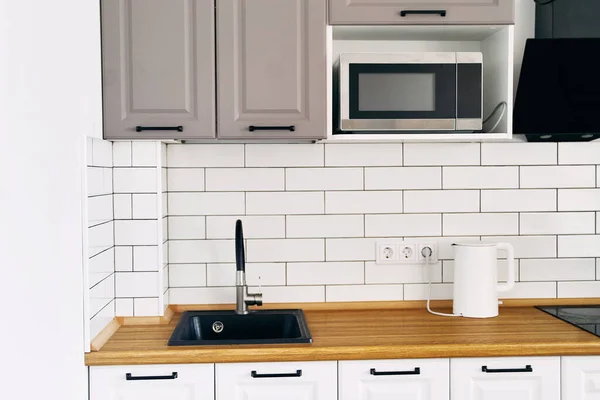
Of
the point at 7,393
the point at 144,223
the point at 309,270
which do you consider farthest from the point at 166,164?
the point at 7,393

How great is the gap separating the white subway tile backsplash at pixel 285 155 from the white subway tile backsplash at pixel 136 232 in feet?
1.54

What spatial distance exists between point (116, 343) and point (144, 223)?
1.51ft

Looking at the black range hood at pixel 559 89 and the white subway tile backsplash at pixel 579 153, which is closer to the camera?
the black range hood at pixel 559 89

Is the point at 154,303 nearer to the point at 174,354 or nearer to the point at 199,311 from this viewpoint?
the point at 199,311

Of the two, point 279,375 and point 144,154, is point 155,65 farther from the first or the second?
point 279,375

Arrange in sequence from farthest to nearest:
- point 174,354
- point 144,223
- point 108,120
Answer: point 144,223 → point 108,120 → point 174,354

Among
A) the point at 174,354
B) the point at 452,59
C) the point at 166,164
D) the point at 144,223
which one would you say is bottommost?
the point at 174,354

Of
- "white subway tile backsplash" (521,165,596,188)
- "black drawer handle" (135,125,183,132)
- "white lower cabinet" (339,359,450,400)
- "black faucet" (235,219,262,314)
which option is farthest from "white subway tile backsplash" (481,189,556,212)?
"black drawer handle" (135,125,183,132)

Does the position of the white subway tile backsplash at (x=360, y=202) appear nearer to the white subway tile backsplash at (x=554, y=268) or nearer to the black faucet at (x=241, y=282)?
the black faucet at (x=241, y=282)

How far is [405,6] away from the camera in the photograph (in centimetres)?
227

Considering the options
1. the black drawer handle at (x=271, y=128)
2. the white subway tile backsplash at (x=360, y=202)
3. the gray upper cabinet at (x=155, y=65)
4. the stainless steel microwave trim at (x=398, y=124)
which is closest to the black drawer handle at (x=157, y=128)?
the gray upper cabinet at (x=155, y=65)

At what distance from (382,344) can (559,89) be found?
3.68 ft

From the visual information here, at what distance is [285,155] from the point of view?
2605 millimetres

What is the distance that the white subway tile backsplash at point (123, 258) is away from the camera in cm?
239
